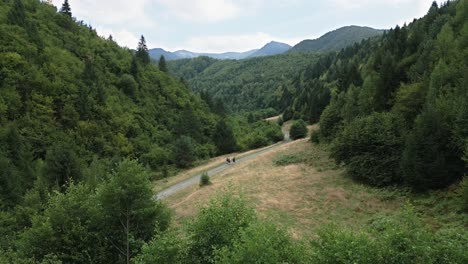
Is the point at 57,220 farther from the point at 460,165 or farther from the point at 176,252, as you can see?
the point at 460,165

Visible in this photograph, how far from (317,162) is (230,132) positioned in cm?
3046

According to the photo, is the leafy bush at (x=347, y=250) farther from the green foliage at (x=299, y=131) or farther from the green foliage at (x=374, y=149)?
the green foliage at (x=299, y=131)

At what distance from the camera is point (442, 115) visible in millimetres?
29000

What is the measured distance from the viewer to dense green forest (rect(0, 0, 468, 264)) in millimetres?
14062

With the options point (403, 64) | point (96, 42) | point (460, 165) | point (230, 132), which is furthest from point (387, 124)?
point (96, 42)

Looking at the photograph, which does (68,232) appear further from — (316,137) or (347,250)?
(316,137)

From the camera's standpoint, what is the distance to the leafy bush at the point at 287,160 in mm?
47381

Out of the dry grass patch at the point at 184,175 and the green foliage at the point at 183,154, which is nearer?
Answer: the dry grass patch at the point at 184,175

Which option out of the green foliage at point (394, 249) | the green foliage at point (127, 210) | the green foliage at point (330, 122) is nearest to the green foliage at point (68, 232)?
the green foliage at point (127, 210)

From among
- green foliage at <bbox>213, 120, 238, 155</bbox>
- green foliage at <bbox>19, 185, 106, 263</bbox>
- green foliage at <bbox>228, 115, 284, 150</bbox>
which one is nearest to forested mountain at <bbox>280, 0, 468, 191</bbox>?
green foliage at <bbox>213, 120, 238, 155</bbox>

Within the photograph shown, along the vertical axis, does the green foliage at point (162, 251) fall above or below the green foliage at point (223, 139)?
above

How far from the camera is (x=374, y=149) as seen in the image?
34.3 meters

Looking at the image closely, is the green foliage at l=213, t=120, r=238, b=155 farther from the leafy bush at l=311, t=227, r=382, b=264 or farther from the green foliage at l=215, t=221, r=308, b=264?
the leafy bush at l=311, t=227, r=382, b=264

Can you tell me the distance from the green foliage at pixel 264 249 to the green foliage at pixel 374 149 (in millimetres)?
21821
